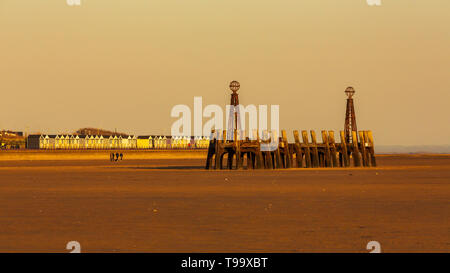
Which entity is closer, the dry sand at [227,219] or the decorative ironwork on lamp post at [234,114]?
the dry sand at [227,219]

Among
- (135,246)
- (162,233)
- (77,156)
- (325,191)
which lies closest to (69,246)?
(135,246)

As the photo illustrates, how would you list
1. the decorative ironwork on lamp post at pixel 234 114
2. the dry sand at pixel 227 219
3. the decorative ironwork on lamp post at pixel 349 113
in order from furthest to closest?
the decorative ironwork on lamp post at pixel 349 113 → the decorative ironwork on lamp post at pixel 234 114 → the dry sand at pixel 227 219

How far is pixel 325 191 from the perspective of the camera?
2359 cm

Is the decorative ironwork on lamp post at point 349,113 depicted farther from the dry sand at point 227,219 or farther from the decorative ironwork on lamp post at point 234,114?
the dry sand at point 227,219

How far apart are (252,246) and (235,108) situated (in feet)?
107

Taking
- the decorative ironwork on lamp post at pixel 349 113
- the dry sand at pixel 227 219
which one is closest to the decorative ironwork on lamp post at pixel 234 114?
the decorative ironwork on lamp post at pixel 349 113

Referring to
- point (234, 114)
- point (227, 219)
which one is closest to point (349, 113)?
point (234, 114)

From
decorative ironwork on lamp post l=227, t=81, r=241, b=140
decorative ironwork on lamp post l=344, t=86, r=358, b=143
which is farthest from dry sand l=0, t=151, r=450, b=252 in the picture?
decorative ironwork on lamp post l=344, t=86, r=358, b=143

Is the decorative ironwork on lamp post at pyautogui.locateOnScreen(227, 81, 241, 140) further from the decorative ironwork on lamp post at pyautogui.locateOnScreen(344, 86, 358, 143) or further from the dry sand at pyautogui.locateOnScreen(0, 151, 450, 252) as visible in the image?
the dry sand at pyautogui.locateOnScreen(0, 151, 450, 252)

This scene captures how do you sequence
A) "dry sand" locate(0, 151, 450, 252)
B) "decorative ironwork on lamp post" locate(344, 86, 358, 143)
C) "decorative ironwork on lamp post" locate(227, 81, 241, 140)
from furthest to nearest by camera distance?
"decorative ironwork on lamp post" locate(344, 86, 358, 143) < "decorative ironwork on lamp post" locate(227, 81, 241, 140) < "dry sand" locate(0, 151, 450, 252)

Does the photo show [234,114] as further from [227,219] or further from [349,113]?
[227,219]

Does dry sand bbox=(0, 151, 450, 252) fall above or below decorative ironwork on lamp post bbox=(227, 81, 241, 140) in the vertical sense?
below
